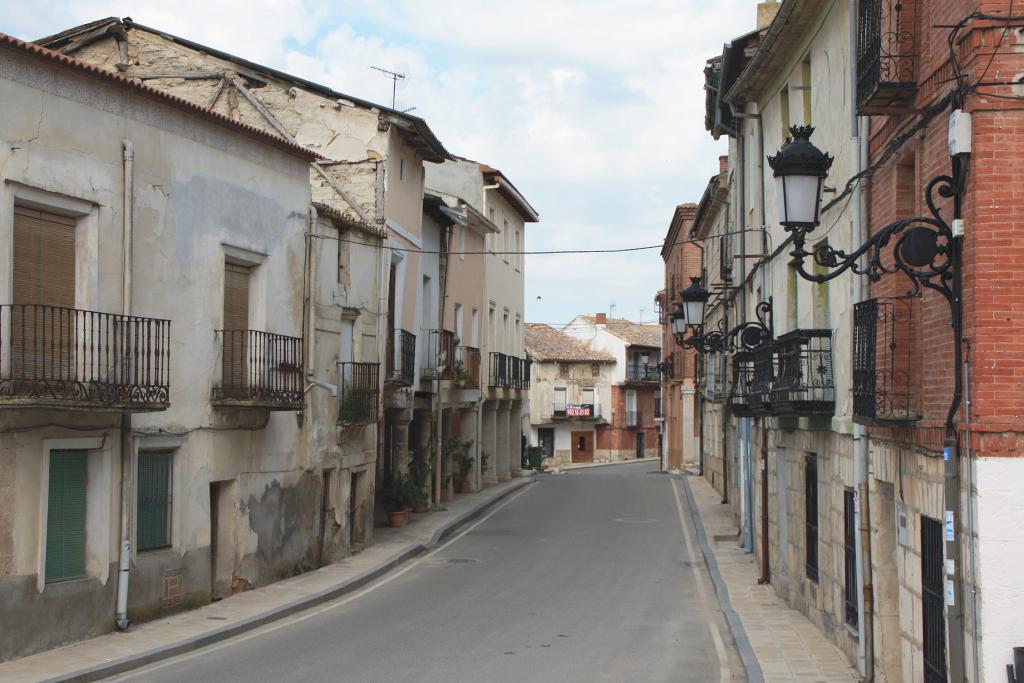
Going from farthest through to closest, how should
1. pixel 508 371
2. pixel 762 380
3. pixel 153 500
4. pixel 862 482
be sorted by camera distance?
1. pixel 508 371
2. pixel 762 380
3. pixel 153 500
4. pixel 862 482

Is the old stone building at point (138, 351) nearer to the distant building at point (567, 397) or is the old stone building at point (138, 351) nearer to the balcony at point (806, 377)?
the balcony at point (806, 377)

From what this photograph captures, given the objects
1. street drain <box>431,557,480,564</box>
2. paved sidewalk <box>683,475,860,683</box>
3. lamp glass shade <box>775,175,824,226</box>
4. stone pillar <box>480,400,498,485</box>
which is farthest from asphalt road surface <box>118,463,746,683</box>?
stone pillar <box>480,400,498,485</box>

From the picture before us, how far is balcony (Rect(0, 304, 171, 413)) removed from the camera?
1116 centimetres

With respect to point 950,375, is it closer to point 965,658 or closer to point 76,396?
point 965,658

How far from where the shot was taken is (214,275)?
1522cm

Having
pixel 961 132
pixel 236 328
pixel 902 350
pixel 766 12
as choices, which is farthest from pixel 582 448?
pixel 961 132

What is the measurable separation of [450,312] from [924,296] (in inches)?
920

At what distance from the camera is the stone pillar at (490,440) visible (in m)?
37.4

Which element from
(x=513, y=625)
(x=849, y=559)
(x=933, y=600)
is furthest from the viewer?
(x=513, y=625)

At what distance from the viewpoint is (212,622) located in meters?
13.8

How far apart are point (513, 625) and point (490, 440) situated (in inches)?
936

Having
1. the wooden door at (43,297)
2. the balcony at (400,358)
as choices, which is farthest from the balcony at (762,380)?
the balcony at (400,358)

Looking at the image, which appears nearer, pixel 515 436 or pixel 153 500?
pixel 153 500

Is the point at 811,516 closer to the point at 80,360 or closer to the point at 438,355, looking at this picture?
the point at 80,360
